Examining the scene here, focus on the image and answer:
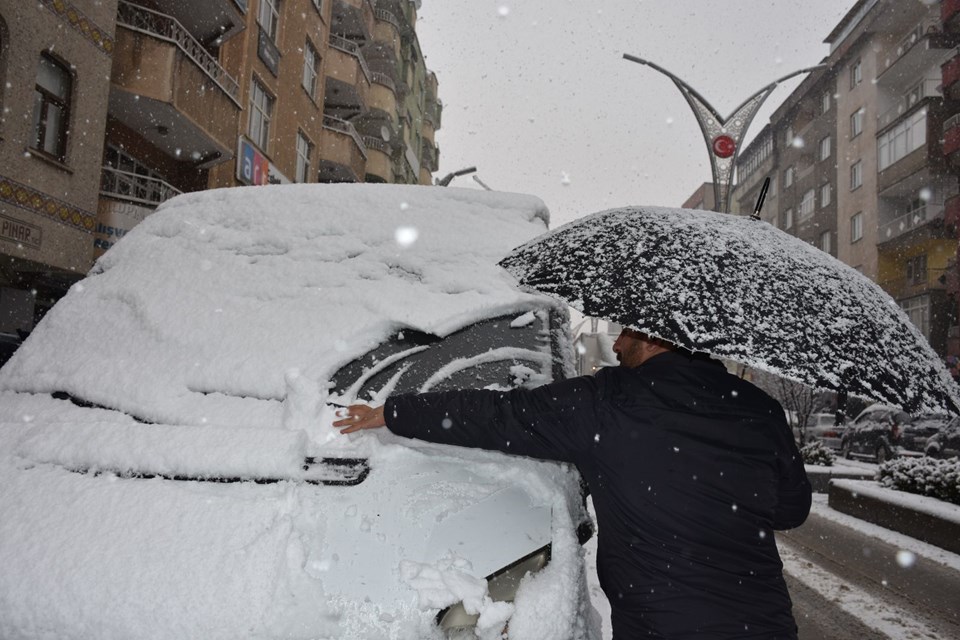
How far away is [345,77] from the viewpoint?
23.9 metres

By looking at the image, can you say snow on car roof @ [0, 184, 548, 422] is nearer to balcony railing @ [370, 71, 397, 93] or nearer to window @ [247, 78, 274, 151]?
window @ [247, 78, 274, 151]

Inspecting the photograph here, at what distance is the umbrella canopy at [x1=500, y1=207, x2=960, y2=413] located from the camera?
169cm

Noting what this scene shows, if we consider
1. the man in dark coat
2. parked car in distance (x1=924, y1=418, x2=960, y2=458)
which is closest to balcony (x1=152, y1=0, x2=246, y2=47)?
the man in dark coat

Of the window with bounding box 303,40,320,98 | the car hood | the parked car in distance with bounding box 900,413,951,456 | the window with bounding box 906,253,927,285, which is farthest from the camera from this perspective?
the window with bounding box 906,253,927,285

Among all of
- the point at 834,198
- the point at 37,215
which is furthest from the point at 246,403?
the point at 834,198

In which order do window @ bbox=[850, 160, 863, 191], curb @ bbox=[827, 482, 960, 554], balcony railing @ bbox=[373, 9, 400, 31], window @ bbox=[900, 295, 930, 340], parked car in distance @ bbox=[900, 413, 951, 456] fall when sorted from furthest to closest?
window @ bbox=[850, 160, 863, 191] < balcony railing @ bbox=[373, 9, 400, 31] < window @ bbox=[900, 295, 930, 340] < parked car in distance @ bbox=[900, 413, 951, 456] < curb @ bbox=[827, 482, 960, 554]

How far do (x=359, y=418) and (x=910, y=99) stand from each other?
34.7 metres

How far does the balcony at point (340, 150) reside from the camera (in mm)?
22766

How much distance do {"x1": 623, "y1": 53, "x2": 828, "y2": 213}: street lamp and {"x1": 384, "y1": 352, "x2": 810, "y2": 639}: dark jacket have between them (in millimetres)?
11219

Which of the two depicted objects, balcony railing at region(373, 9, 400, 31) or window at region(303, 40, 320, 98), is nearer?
window at region(303, 40, 320, 98)

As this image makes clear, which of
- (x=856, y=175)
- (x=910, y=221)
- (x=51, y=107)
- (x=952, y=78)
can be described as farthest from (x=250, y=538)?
(x=856, y=175)

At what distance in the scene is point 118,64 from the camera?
39.0 ft

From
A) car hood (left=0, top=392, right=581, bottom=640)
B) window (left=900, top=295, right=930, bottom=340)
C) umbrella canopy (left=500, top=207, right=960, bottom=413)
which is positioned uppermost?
window (left=900, top=295, right=930, bottom=340)

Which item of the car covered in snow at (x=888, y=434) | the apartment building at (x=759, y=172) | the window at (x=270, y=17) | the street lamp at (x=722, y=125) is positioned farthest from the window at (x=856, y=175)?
the window at (x=270, y=17)
